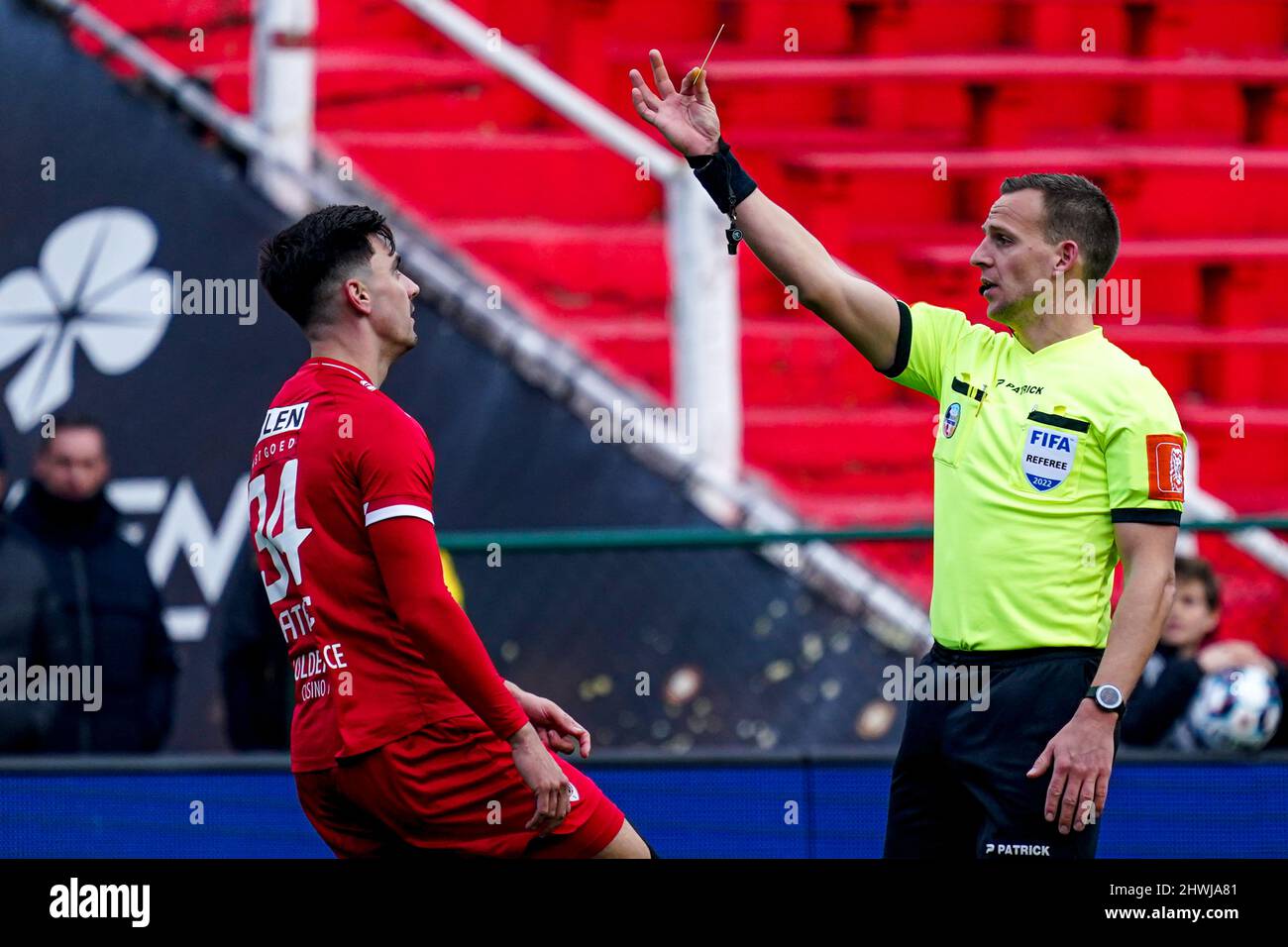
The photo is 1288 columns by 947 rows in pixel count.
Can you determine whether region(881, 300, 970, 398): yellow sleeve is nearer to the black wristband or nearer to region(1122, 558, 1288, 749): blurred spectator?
the black wristband

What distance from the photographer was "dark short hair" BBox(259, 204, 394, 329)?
3453mm

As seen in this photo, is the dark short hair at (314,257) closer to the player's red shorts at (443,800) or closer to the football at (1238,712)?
the player's red shorts at (443,800)

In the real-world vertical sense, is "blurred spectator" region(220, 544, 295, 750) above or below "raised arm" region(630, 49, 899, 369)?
below

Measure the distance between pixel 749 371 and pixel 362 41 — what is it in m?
2.35

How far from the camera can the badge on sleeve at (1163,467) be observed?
338 cm

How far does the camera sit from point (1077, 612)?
11.5ft

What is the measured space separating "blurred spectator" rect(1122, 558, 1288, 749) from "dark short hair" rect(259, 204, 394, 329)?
3.15 meters

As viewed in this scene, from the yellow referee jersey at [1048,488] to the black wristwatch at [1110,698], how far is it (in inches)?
8.4

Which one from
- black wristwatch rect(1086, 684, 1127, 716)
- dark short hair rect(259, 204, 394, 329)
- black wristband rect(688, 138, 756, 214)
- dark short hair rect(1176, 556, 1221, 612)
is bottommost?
black wristwatch rect(1086, 684, 1127, 716)

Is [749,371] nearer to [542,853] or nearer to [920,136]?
[920,136]

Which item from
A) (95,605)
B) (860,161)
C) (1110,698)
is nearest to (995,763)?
(1110,698)

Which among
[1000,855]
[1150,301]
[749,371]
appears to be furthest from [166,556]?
[1150,301]

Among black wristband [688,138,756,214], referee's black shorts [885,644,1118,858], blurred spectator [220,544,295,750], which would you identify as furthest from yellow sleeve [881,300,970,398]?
blurred spectator [220,544,295,750]

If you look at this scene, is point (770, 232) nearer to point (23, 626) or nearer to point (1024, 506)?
point (1024, 506)
